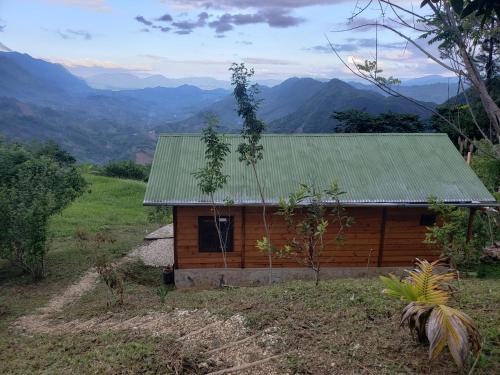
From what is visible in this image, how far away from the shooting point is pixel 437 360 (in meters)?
5.34

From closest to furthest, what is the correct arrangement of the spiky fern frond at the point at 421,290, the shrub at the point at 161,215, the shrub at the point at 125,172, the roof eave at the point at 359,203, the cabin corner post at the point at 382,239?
the spiky fern frond at the point at 421,290, the roof eave at the point at 359,203, the cabin corner post at the point at 382,239, the shrub at the point at 161,215, the shrub at the point at 125,172

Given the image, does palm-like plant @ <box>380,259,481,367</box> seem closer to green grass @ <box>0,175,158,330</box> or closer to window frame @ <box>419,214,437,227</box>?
window frame @ <box>419,214,437,227</box>

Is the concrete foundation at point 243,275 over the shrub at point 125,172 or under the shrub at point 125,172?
over

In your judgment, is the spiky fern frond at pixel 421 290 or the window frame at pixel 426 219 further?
the window frame at pixel 426 219

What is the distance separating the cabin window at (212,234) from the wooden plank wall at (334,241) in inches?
5.4

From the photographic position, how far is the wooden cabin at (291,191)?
524 inches

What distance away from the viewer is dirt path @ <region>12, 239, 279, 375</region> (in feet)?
19.9

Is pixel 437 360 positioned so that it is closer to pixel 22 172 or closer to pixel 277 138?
pixel 277 138

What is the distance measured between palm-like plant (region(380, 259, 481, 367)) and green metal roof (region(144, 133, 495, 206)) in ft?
24.7

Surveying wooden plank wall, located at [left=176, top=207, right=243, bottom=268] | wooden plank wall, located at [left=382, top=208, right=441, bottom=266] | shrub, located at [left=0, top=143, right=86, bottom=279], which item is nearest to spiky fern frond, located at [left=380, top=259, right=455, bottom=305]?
wooden plank wall, located at [left=176, top=207, right=243, bottom=268]

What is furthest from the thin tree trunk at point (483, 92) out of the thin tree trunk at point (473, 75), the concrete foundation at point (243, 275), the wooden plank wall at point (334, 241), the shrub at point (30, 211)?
the shrub at point (30, 211)

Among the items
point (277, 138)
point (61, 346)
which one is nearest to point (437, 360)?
point (61, 346)

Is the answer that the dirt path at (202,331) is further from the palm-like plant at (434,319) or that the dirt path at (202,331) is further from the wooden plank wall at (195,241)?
the wooden plank wall at (195,241)

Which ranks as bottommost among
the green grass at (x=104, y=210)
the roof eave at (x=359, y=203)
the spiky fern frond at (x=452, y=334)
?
the green grass at (x=104, y=210)
